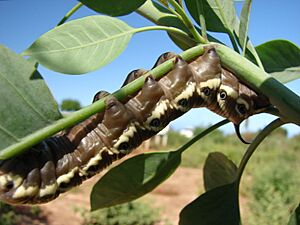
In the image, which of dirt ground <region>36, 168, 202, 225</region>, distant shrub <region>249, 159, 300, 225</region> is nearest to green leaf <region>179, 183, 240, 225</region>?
distant shrub <region>249, 159, 300, 225</region>

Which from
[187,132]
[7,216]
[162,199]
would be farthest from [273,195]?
[187,132]

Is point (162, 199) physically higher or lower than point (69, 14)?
lower

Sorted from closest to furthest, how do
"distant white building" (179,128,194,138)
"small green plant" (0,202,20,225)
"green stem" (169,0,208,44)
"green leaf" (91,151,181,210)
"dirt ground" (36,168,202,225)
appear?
"green stem" (169,0,208,44), "green leaf" (91,151,181,210), "small green plant" (0,202,20,225), "dirt ground" (36,168,202,225), "distant white building" (179,128,194,138)

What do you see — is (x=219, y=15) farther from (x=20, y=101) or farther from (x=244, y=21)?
(x=20, y=101)

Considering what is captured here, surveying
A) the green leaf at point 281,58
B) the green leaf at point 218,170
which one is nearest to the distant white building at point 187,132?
the green leaf at point 218,170

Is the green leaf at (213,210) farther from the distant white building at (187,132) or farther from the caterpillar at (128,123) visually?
the distant white building at (187,132)

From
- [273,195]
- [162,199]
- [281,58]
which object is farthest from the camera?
[162,199]

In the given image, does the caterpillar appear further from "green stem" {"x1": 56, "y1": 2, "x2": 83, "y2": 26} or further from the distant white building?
the distant white building
